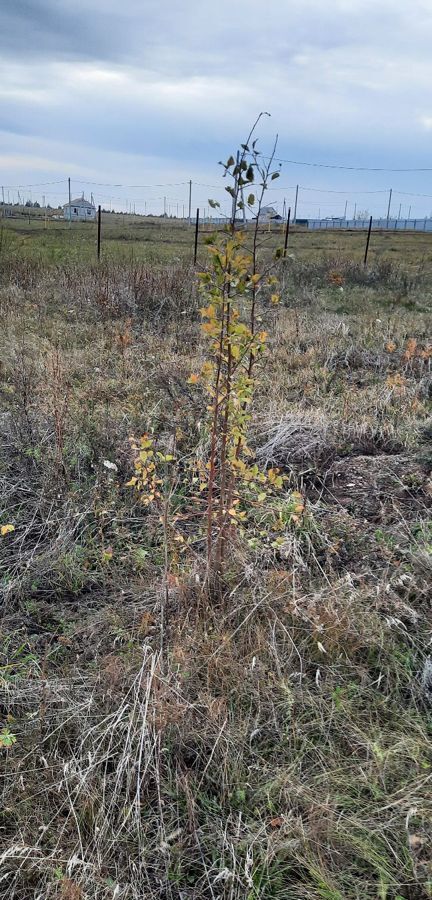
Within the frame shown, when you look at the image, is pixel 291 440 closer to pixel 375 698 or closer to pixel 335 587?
pixel 335 587

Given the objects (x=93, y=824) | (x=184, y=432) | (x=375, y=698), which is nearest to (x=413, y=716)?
(x=375, y=698)

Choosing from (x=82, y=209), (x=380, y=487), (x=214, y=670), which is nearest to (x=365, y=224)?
A: (x=82, y=209)

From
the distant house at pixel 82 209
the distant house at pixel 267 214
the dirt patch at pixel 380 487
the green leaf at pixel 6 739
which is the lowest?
the green leaf at pixel 6 739

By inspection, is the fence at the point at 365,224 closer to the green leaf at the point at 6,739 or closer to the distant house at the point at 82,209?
the distant house at the point at 82,209

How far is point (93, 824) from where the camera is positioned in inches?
56.9

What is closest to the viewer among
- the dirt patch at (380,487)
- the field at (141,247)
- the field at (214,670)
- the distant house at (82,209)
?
the field at (214,670)

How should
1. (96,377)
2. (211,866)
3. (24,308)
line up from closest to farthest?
(211,866), (96,377), (24,308)

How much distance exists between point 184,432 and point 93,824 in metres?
2.46

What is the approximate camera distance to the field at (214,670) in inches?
54.1

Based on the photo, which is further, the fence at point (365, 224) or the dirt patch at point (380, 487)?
the fence at point (365, 224)

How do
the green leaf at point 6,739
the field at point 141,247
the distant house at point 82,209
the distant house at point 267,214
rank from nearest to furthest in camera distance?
the green leaf at point 6,739 < the distant house at point 267,214 < the field at point 141,247 < the distant house at point 82,209

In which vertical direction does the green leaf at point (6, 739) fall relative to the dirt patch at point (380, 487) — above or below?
below

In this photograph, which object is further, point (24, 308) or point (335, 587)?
point (24, 308)

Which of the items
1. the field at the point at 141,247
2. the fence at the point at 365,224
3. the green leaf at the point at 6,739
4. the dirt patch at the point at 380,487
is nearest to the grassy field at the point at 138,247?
the field at the point at 141,247
